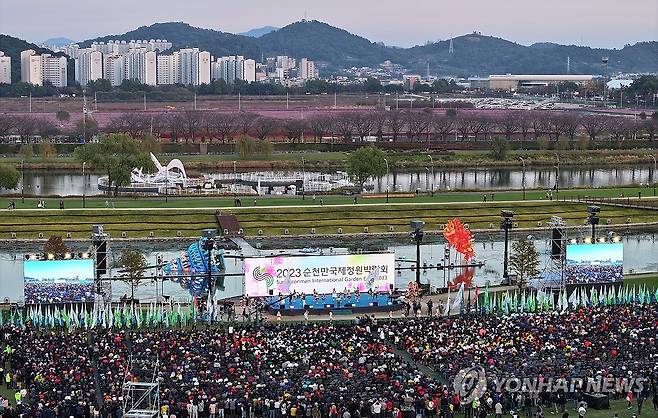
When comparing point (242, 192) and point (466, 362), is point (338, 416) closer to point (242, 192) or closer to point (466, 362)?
point (466, 362)

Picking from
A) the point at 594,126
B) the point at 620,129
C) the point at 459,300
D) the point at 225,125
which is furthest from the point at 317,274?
the point at 620,129

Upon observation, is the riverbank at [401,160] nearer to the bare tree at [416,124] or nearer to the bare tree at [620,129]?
the bare tree at [620,129]

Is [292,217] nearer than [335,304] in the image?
No

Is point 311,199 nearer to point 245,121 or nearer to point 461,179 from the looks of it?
point 461,179

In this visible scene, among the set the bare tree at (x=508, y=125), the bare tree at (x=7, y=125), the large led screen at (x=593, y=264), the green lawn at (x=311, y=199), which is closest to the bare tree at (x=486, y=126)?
the bare tree at (x=508, y=125)

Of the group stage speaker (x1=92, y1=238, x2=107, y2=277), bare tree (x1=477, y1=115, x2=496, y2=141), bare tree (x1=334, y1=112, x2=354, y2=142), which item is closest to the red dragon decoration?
stage speaker (x1=92, y1=238, x2=107, y2=277)

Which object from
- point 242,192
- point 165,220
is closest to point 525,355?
point 165,220
